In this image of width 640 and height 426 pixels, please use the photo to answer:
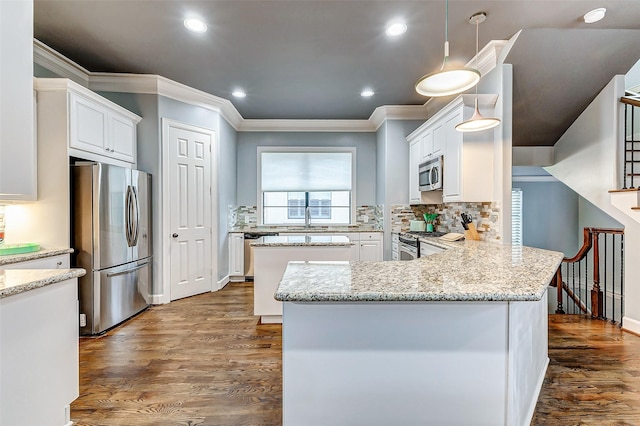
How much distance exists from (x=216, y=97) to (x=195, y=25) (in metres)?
1.74

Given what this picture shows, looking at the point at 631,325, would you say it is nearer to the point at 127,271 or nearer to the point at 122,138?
the point at 127,271

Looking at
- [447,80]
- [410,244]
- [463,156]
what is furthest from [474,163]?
[447,80]

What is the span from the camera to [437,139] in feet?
12.8

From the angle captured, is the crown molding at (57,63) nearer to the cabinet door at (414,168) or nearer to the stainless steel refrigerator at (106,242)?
the stainless steel refrigerator at (106,242)

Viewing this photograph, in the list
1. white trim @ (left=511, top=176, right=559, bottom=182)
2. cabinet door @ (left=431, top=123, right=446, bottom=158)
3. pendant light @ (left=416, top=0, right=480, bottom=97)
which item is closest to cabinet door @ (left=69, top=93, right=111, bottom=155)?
pendant light @ (left=416, top=0, right=480, bottom=97)

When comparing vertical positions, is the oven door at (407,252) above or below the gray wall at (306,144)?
below

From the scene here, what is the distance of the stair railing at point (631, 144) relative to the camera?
3.10m

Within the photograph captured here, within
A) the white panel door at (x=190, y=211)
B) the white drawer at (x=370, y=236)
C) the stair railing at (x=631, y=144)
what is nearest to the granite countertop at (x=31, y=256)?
the white panel door at (x=190, y=211)

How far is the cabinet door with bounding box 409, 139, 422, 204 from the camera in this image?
14.9ft

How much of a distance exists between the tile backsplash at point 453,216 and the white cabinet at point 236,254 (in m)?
2.55

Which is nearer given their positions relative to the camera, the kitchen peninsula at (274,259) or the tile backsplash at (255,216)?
the kitchen peninsula at (274,259)

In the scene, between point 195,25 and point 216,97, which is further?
point 216,97

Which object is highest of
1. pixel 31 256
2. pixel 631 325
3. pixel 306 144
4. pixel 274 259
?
pixel 306 144

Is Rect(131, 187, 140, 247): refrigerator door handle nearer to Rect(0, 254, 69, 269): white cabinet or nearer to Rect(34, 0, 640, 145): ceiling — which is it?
Rect(0, 254, 69, 269): white cabinet
